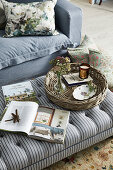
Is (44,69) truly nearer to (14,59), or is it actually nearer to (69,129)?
(14,59)

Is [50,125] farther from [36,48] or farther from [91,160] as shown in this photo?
[36,48]

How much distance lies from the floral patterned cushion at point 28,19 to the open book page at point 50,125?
0.95 m

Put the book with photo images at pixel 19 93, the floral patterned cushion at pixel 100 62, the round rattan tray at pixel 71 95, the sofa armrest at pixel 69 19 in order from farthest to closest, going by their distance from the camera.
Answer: the sofa armrest at pixel 69 19
the floral patterned cushion at pixel 100 62
the book with photo images at pixel 19 93
the round rattan tray at pixel 71 95

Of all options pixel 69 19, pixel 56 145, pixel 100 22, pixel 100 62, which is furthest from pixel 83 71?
pixel 100 22

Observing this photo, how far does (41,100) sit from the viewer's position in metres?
1.58

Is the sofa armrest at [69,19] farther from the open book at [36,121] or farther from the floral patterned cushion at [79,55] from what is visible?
the open book at [36,121]

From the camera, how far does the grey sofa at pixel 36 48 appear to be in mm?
1996

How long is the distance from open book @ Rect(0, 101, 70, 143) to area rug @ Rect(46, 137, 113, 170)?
300mm

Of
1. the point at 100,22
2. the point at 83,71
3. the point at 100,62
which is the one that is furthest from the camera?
the point at 100,22

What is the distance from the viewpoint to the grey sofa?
2.00 m

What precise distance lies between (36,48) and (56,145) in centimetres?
105

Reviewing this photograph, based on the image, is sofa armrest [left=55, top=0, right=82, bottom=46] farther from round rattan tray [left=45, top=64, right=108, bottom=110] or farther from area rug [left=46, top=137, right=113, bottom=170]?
area rug [left=46, top=137, right=113, bottom=170]

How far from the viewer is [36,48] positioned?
207 cm

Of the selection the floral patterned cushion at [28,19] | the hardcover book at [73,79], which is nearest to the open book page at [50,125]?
the hardcover book at [73,79]
